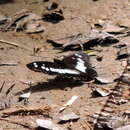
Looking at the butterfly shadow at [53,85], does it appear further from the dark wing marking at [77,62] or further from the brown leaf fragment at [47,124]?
the brown leaf fragment at [47,124]

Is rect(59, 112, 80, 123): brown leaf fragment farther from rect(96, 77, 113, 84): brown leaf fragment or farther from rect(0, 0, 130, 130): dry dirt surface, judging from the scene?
rect(96, 77, 113, 84): brown leaf fragment

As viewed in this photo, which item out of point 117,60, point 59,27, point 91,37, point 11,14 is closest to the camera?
point 117,60

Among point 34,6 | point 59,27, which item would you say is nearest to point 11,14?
point 34,6

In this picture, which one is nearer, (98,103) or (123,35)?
(98,103)

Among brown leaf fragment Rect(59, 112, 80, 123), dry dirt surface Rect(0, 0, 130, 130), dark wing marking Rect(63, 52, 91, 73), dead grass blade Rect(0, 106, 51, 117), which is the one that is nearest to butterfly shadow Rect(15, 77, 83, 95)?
dry dirt surface Rect(0, 0, 130, 130)

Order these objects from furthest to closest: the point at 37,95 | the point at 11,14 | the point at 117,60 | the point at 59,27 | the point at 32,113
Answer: the point at 11,14
the point at 59,27
the point at 117,60
the point at 37,95
the point at 32,113

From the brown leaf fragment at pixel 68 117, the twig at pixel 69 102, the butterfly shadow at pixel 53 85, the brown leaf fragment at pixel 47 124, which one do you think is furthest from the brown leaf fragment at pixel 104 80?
the brown leaf fragment at pixel 47 124

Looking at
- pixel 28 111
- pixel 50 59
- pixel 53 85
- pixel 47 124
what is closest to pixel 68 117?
pixel 47 124

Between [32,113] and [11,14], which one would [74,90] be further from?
[11,14]
